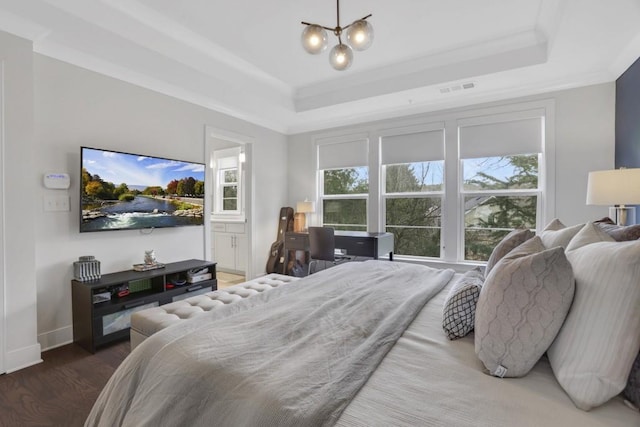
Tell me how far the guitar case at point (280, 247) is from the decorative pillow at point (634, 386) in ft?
14.2

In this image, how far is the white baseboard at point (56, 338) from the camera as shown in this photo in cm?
250

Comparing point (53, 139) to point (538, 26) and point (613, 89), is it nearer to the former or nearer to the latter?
point (538, 26)

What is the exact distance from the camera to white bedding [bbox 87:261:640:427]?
74 cm

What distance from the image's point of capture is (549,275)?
93cm

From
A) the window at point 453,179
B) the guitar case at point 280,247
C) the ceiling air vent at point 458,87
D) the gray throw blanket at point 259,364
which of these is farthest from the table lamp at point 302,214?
the gray throw blanket at point 259,364

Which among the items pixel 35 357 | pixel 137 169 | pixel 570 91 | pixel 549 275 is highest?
pixel 570 91

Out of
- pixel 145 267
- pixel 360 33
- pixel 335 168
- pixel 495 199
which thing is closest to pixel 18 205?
pixel 145 267

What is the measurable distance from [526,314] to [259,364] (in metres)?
0.85

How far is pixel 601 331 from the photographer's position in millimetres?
809

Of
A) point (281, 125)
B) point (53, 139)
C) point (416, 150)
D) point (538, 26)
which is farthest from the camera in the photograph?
point (281, 125)

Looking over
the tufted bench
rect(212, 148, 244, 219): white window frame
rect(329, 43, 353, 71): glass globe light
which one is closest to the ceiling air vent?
rect(329, 43, 353, 71): glass globe light

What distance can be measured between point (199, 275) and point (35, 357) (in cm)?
138

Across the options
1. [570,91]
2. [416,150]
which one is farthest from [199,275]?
[570,91]

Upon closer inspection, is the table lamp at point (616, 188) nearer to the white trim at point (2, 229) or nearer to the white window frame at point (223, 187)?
the white trim at point (2, 229)
